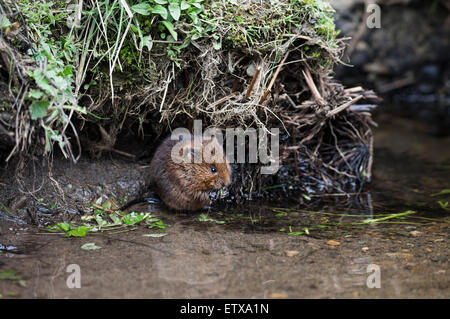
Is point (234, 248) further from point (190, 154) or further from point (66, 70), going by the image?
point (66, 70)

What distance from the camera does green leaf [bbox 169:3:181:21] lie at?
10.7ft

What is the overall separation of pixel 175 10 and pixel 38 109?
132 centimetres

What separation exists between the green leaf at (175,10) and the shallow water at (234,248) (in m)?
1.62

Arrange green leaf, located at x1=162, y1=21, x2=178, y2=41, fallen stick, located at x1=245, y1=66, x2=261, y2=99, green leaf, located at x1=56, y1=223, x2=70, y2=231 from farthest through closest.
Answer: fallen stick, located at x1=245, y1=66, x2=261, y2=99
green leaf, located at x1=162, y1=21, x2=178, y2=41
green leaf, located at x1=56, y1=223, x2=70, y2=231

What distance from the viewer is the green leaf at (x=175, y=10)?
327 centimetres

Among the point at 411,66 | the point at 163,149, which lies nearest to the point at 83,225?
the point at 163,149

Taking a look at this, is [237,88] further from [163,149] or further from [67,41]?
[67,41]

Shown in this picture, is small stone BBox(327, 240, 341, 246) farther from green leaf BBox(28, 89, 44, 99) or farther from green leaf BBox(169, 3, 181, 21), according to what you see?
green leaf BBox(28, 89, 44, 99)

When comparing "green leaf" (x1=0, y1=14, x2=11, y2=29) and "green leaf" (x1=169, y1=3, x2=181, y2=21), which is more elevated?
"green leaf" (x1=169, y1=3, x2=181, y2=21)

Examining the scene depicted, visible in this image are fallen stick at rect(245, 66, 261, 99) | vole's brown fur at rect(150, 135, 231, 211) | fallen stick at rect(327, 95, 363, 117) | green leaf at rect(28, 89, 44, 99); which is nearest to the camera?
green leaf at rect(28, 89, 44, 99)

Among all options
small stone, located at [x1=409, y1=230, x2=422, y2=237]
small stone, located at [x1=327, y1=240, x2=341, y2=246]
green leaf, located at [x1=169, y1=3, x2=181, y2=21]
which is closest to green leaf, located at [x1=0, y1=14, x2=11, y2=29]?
green leaf, located at [x1=169, y1=3, x2=181, y2=21]

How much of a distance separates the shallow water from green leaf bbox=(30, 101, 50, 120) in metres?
0.75

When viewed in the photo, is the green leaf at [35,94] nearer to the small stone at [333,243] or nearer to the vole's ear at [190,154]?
the vole's ear at [190,154]

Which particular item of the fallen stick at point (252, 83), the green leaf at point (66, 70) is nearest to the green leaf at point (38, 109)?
the green leaf at point (66, 70)
